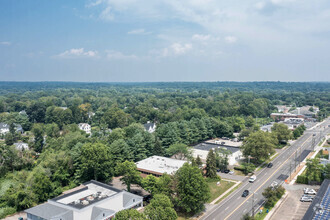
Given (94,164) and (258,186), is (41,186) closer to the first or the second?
(94,164)

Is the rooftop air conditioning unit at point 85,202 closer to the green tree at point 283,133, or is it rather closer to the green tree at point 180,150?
the green tree at point 180,150

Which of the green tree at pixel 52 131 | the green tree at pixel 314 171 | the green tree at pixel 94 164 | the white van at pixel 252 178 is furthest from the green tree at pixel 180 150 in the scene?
the green tree at pixel 52 131

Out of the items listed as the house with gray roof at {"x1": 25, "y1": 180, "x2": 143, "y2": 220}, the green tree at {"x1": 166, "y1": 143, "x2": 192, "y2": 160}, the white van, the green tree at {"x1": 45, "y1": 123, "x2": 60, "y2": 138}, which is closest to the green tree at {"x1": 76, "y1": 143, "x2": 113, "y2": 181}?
the house with gray roof at {"x1": 25, "y1": 180, "x2": 143, "y2": 220}

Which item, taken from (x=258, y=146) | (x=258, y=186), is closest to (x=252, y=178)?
(x=258, y=186)

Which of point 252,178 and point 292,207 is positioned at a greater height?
point 252,178

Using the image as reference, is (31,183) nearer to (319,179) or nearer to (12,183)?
(12,183)
